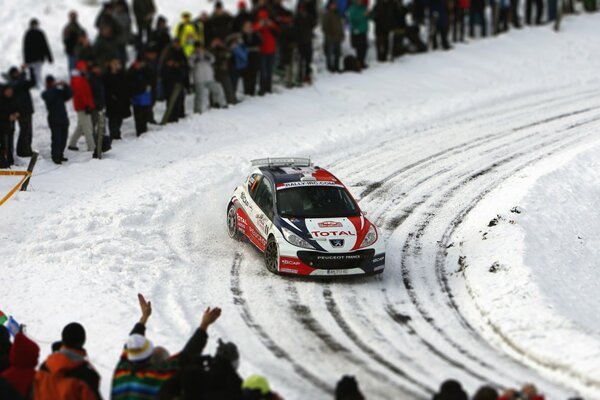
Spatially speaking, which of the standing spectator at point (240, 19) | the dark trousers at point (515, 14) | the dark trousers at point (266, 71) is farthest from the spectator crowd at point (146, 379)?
the dark trousers at point (515, 14)

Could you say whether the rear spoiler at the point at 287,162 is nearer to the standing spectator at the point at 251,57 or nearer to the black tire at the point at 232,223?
the black tire at the point at 232,223

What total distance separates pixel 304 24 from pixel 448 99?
4805 millimetres

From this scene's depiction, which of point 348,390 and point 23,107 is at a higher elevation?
point 23,107

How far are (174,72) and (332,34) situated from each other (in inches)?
257

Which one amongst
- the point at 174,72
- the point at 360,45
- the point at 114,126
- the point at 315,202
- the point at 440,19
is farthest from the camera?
the point at 440,19

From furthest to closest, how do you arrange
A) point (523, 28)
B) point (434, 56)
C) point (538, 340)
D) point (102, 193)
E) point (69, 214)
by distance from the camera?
point (523, 28) → point (434, 56) → point (102, 193) → point (69, 214) → point (538, 340)

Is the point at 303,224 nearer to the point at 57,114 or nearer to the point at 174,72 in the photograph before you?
the point at 57,114

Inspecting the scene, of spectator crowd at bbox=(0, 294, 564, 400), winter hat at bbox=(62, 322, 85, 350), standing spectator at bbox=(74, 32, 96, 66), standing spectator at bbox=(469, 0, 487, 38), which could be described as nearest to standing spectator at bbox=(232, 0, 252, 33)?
standing spectator at bbox=(74, 32, 96, 66)

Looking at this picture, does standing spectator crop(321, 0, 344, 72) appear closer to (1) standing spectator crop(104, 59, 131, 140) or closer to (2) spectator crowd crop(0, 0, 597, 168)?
(2) spectator crowd crop(0, 0, 597, 168)

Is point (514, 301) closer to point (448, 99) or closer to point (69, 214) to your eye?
point (69, 214)

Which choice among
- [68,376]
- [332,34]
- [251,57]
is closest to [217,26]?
[251,57]

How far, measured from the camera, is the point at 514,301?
1493 centimetres

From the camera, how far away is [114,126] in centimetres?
2423

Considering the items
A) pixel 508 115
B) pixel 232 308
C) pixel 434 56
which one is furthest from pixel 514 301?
pixel 434 56
